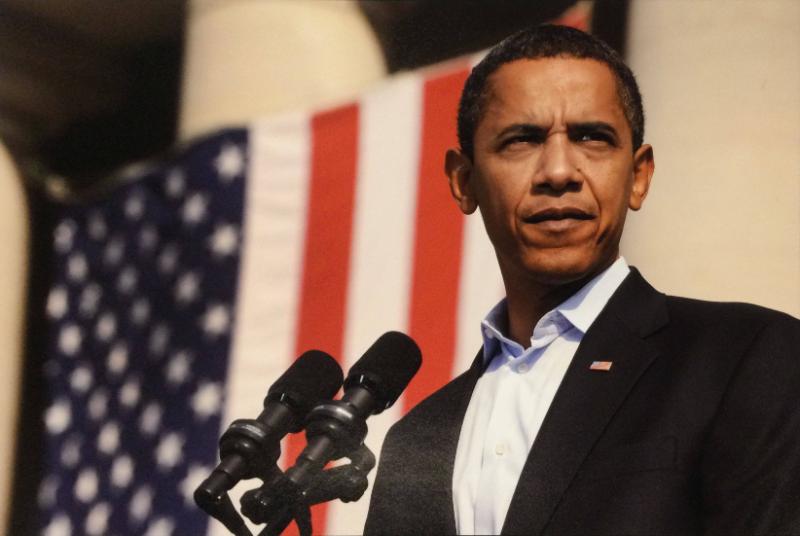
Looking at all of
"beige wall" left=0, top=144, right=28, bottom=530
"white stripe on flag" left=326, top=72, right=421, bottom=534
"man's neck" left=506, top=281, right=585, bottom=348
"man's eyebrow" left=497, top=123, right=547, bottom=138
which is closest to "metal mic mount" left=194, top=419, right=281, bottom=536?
"man's neck" left=506, top=281, right=585, bottom=348

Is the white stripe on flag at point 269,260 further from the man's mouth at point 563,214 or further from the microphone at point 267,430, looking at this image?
the man's mouth at point 563,214

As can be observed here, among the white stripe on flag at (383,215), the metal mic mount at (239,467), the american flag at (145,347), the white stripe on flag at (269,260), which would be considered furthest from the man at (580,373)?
the american flag at (145,347)

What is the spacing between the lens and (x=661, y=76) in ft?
5.56

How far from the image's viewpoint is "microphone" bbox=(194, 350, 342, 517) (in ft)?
3.67

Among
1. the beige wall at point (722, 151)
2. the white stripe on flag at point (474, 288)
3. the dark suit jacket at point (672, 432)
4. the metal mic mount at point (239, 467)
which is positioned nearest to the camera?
the dark suit jacket at point (672, 432)

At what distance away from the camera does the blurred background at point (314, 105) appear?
5.28ft

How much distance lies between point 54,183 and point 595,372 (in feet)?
6.67

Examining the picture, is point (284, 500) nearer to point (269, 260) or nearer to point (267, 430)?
point (267, 430)

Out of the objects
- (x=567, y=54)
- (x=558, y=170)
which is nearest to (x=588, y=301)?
(x=558, y=170)

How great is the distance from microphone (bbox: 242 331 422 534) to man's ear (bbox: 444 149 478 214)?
0.90 ft

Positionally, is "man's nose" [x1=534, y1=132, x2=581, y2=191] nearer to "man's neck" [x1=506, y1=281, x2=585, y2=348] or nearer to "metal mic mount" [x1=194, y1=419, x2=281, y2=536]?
"man's neck" [x1=506, y1=281, x2=585, y2=348]

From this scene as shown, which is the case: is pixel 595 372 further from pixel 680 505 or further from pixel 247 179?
pixel 247 179

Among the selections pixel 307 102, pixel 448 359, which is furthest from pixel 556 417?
pixel 307 102

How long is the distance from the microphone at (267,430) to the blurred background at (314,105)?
2.17 ft
